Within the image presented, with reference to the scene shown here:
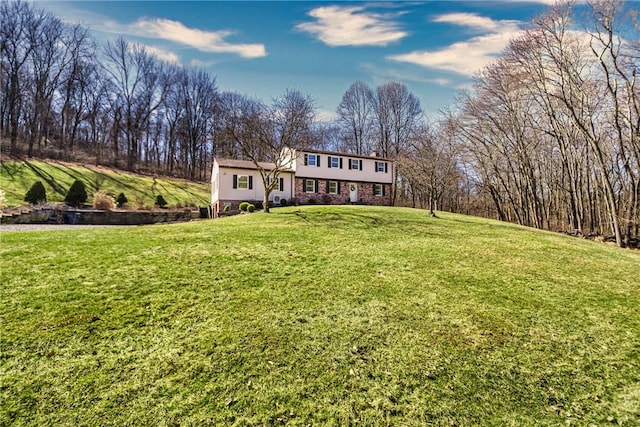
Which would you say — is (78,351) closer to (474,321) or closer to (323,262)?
(323,262)

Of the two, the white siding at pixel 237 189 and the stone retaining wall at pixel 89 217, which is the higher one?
the white siding at pixel 237 189

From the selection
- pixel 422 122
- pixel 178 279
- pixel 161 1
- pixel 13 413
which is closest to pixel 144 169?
pixel 161 1

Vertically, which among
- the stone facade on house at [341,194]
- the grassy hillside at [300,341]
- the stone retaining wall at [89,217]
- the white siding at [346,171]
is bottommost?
the grassy hillside at [300,341]

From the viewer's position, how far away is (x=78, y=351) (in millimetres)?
3064

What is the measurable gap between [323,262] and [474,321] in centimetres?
330

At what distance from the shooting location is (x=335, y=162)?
25375 mm

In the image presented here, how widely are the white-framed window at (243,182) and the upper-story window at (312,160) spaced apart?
4863 mm

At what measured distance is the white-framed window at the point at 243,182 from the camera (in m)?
22.1

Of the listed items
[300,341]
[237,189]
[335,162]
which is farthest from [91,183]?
[300,341]

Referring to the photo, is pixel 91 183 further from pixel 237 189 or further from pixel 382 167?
pixel 382 167

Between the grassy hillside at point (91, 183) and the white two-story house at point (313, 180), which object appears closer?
the grassy hillside at point (91, 183)

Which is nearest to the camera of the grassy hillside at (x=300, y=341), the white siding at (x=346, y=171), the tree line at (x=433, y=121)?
the grassy hillside at (x=300, y=341)

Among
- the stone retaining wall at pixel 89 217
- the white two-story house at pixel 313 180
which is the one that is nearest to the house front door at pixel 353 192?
the white two-story house at pixel 313 180

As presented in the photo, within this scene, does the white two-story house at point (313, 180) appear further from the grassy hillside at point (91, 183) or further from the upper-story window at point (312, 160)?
the grassy hillside at point (91, 183)
